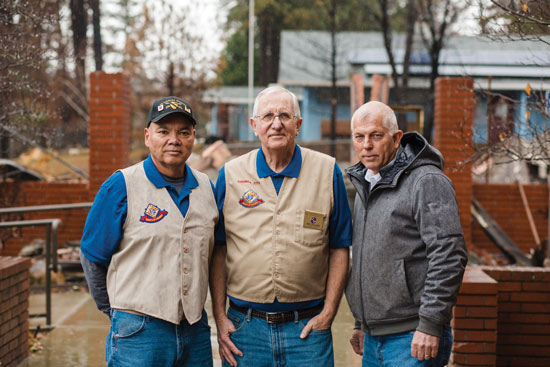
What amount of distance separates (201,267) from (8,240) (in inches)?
267

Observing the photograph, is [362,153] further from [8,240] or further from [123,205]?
[8,240]

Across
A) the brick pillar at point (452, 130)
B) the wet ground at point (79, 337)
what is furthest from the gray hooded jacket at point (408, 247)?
the brick pillar at point (452, 130)

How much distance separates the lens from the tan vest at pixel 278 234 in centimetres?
265

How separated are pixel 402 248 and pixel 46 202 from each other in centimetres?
713

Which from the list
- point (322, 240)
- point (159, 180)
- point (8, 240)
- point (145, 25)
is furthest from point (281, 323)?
point (145, 25)

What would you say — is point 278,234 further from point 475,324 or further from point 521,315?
point 521,315

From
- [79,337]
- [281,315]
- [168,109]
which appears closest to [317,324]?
[281,315]

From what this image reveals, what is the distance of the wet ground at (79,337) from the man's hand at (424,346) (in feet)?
6.87

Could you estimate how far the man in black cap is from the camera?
2443mm

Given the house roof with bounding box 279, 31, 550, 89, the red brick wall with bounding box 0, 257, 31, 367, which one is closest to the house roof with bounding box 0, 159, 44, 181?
the red brick wall with bounding box 0, 257, 31, 367

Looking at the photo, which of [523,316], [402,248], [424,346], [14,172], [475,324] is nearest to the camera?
[424,346]

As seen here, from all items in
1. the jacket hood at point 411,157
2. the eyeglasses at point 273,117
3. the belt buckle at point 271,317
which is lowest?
the belt buckle at point 271,317

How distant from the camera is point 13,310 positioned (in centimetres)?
415

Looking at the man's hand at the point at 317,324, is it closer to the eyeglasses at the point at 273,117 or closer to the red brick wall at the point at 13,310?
the eyeglasses at the point at 273,117
